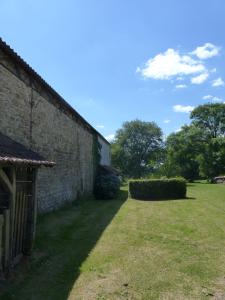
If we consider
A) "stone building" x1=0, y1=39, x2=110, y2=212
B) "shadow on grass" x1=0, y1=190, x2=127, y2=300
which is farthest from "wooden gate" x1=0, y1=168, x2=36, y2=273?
"stone building" x1=0, y1=39, x2=110, y2=212

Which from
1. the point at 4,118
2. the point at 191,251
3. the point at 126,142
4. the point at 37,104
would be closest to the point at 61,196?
the point at 37,104

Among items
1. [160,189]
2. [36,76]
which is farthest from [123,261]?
[160,189]

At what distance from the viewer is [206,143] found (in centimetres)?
4441

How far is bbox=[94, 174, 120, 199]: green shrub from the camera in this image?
20.6 metres

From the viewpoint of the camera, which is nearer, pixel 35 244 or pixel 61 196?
pixel 35 244

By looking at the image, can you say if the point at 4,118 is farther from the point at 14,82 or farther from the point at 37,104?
the point at 37,104

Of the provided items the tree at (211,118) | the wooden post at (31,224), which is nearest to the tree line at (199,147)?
the tree at (211,118)

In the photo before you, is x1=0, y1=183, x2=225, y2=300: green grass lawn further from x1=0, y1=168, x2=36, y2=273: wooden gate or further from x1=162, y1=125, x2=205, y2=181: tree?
x1=162, y1=125, x2=205, y2=181: tree

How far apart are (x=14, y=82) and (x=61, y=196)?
6.54 metres

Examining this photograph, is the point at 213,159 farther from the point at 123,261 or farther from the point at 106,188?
the point at 123,261

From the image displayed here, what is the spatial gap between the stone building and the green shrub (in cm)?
71

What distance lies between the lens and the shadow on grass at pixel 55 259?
5133 millimetres

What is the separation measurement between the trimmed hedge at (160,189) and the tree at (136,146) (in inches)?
1726

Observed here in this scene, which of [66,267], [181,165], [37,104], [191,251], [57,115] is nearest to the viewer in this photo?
[66,267]
